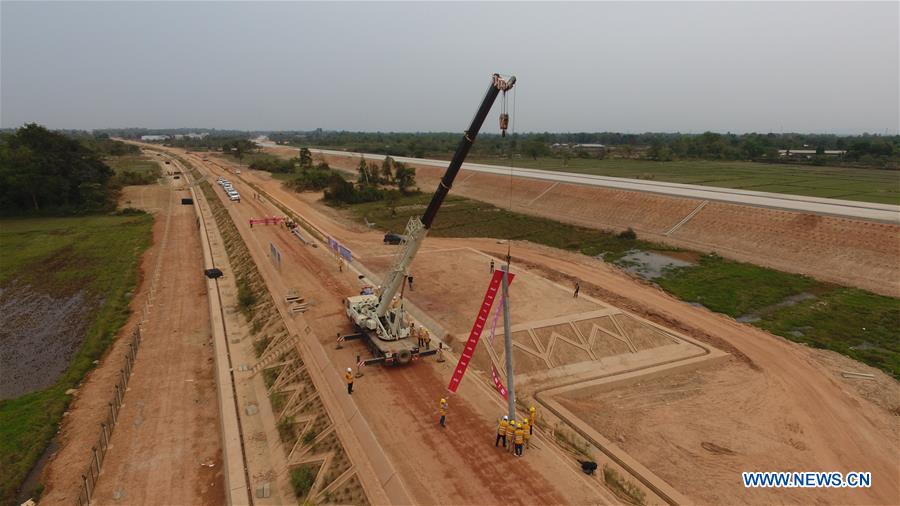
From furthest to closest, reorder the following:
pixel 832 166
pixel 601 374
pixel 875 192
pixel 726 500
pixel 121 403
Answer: pixel 832 166 < pixel 875 192 < pixel 601 374 < pixel 121 403 < pixel 726 500

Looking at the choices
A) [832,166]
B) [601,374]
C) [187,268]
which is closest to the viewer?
[601,374]

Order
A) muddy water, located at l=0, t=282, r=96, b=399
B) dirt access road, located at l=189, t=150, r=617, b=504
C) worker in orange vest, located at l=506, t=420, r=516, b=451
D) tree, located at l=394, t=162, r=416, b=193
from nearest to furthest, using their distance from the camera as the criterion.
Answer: dirt access road, located at l=189, t=150, r=617, b=504 < worker in orange vest, located at l=506, t=420, r=516, b=451 < muddy water, located at l=0, t=282, r=96, b=399 < tree, located at l=394, t=162, r=416, b=193

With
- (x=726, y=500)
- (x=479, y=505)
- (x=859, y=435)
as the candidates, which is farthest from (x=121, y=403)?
(x=859, y=435)

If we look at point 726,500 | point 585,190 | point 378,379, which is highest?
point 585,190

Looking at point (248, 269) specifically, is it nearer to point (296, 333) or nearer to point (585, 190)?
point (296, 333)

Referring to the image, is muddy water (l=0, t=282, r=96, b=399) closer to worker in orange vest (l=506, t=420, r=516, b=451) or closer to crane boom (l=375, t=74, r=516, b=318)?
crane boom (l=375, t=74, r=516, b=318)

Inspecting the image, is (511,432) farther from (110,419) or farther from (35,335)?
(35,335)

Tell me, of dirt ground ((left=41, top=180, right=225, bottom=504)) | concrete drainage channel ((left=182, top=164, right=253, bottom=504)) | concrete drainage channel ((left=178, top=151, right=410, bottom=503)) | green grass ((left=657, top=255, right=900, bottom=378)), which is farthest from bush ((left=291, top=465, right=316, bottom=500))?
green grass ((left=657, top=255, right=900, bottom=378))
